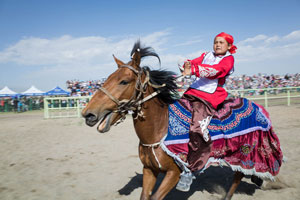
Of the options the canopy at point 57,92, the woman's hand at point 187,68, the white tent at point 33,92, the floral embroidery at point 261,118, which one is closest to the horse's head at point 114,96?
the woman's hand at point 187,68

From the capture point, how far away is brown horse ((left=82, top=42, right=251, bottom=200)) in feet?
7.55

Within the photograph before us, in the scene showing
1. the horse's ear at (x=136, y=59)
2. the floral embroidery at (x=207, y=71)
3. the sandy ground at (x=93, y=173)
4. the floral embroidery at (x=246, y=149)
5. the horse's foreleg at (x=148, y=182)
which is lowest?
the sandy ground at (x=93, y=173)

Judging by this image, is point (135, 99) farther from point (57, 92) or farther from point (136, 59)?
point (57, 92)

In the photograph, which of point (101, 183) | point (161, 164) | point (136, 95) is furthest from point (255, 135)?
point (101, 183)

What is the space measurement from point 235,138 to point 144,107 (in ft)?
4.35

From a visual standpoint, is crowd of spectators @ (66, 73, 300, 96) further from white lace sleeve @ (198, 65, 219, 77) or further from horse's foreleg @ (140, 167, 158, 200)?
white lace sleeve @ (198, 65, 219, 77)

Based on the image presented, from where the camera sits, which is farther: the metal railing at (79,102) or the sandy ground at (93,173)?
the metal railing at (79,102)

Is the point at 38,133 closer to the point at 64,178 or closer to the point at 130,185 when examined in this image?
the point at 64,178

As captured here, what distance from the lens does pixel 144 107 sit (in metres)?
2.59

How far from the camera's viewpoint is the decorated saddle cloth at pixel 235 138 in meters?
2.61

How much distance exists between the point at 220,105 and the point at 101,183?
254 cm

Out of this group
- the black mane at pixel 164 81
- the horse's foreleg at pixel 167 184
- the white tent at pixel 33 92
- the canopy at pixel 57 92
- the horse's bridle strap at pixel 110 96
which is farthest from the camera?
the white tent at pixel 33 92

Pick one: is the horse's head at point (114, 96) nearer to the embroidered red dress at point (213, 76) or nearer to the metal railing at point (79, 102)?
the embroidered red dress at point (213, 76)

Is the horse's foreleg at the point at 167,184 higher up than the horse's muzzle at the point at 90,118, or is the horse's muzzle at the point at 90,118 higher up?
the horse's muzzle at the point at 90,118
